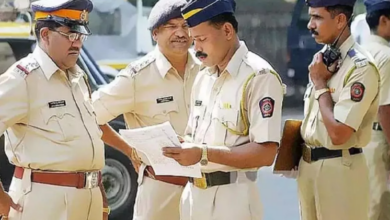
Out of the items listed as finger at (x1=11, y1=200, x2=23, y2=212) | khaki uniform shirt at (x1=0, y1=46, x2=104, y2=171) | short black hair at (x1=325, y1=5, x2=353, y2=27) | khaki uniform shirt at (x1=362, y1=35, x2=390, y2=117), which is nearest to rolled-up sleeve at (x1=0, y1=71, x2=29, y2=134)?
khaki uniform shirt at (x1=0, y1=46, x2=104, y2=171)

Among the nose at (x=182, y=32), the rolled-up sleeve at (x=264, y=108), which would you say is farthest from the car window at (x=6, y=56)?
the rolled-up sleeve at (x=264, y=108)

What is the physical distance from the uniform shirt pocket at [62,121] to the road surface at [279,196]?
3072 mm

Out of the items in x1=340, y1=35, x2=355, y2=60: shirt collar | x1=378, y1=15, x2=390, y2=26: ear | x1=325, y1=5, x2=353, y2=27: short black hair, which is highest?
x1=325, y1=5, x2=353, y2=27: short black hair

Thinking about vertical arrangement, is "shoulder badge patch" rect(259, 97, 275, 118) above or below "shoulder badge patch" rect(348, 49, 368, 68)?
below

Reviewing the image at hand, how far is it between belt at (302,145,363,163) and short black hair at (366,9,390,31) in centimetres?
105

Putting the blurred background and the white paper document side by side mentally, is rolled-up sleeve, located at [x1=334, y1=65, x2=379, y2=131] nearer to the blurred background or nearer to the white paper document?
the blurred background

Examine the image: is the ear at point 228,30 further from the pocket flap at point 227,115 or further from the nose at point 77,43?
the nose at point 77,43

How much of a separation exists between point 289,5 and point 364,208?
5383 millimetres

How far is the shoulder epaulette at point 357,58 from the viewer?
3777 millimetres

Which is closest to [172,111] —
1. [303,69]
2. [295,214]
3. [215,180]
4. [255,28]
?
[215,180]

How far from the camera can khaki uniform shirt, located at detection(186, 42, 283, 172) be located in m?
3.27

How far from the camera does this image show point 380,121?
4465mm

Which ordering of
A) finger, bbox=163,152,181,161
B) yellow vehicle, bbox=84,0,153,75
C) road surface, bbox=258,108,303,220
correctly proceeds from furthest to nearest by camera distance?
1. yellow vehicle, bbox=84,0,153,75
2. road surface, bbox=258,108,303,220
3. finger, bbox=163,152,181,161

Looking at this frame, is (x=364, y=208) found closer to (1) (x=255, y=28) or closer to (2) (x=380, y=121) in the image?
(2) (x=380, y=121)
